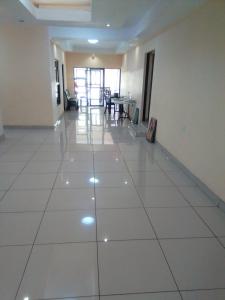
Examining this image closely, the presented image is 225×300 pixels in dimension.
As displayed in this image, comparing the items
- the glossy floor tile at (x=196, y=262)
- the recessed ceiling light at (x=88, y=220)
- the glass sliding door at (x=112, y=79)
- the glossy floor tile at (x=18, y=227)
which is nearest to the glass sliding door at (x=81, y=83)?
the glass sliding door at (x=112, y=79)

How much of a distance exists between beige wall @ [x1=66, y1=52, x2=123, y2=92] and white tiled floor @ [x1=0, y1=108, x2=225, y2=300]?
855 centimetres

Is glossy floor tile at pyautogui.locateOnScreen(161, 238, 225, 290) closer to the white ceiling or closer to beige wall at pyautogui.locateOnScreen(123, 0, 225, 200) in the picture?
beige wall at pyautogui.locateOnScreen(123, 0, 225, 200)

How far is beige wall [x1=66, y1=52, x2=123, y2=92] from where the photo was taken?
37.8 feet

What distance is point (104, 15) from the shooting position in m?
4.43

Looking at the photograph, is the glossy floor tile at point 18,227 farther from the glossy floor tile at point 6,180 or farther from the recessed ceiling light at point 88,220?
the glossy floor tile at point 6,180

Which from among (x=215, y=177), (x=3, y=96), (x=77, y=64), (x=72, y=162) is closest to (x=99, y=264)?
(x=215, y=177)

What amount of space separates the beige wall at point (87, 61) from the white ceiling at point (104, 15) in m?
5.09

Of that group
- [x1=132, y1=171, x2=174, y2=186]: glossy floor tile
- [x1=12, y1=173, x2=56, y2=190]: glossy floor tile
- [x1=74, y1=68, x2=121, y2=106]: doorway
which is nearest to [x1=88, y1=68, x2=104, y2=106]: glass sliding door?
[x1=74, y1=68, x2=121, y2=106]: doorway

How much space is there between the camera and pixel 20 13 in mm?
4570

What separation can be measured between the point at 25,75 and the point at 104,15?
2.92 m

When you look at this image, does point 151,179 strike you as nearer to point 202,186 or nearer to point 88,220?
point 202,186

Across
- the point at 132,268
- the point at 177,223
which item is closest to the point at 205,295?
the point at 132,268

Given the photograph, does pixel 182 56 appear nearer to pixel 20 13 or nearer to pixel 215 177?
pixel 215 177

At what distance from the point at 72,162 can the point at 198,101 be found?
92.4 inches
